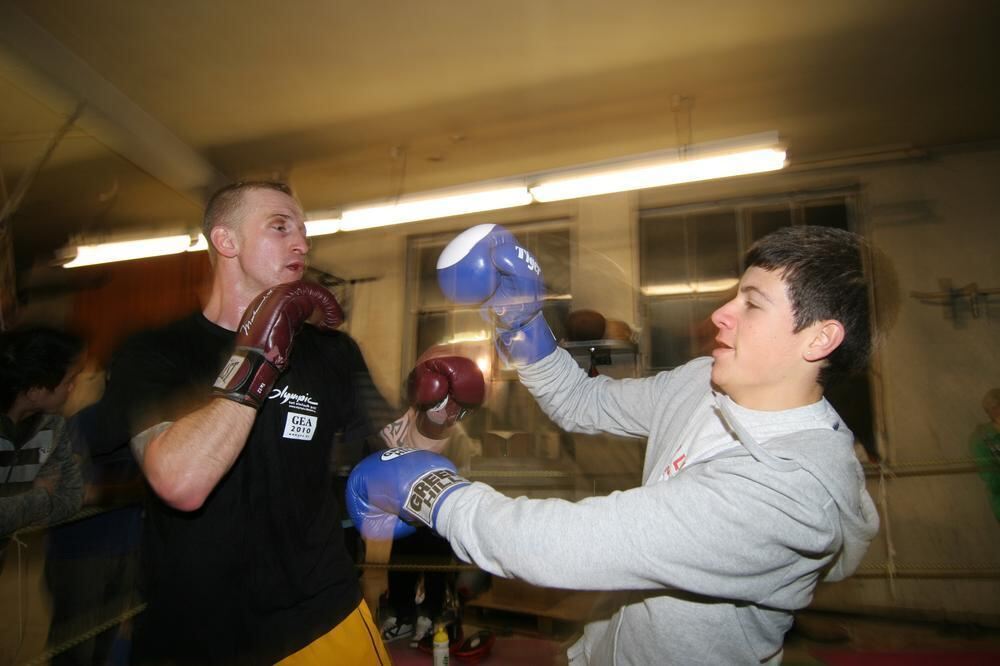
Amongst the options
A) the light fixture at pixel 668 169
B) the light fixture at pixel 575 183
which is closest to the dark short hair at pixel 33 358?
the light fixture at pixel 575 183

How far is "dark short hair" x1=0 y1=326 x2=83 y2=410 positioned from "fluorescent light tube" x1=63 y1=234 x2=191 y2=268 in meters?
1.83

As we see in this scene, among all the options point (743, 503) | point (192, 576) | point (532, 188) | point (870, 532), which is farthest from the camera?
point (532, 188)

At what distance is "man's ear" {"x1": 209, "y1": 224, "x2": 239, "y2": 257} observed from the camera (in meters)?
1.39

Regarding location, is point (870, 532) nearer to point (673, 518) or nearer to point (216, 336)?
point (673, 518)

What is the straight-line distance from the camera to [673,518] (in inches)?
28.3

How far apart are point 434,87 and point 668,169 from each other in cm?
173

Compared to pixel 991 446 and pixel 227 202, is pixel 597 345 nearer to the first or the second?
pixel 227 202

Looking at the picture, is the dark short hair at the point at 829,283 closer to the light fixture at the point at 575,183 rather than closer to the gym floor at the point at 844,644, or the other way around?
A: the light fixture at the point at 575,183

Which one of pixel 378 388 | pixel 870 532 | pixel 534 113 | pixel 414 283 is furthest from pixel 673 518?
pixel 534 113

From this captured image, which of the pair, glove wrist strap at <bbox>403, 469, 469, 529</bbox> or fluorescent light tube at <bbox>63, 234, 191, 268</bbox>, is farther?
fluorescent light tube at <bbox>63, 234, 191, 268</bbox>

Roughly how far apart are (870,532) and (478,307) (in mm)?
1120

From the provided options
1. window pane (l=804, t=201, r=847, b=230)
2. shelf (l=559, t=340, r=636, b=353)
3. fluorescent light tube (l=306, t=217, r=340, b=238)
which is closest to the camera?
shelf (l=559, t=340, r=636, b=353)

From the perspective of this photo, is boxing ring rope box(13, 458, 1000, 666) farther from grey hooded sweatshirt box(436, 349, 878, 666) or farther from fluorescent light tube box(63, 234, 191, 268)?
fluorescent light tube box(63, 234, 191, 268)

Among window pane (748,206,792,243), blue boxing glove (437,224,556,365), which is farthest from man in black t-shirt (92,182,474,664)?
window pane (748,206,792,243)
